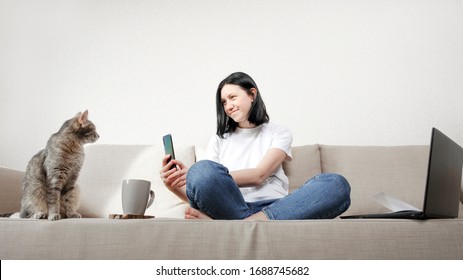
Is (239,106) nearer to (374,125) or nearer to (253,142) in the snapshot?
(253,142)

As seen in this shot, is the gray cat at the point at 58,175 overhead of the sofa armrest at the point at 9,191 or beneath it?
overhead

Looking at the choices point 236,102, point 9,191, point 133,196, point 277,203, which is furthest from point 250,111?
point 9,191

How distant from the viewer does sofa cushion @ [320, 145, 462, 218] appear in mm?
1811

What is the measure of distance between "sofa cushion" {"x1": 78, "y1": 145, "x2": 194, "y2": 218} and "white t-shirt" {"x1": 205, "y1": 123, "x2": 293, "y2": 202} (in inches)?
10.0

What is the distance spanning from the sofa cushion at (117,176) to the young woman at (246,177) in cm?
24

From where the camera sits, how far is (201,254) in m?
1.02

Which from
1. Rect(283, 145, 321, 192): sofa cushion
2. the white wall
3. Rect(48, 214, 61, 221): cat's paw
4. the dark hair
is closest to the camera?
Rect(48, 214, 61, 221): cat's paw

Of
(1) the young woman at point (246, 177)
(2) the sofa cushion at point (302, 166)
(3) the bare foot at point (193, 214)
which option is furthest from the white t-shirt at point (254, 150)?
(3) the bare foot at point (193, 214)

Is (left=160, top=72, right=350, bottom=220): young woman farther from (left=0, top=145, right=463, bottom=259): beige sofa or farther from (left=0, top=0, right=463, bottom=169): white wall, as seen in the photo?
(left=0, top=0, right=463, bottom=169): white wall

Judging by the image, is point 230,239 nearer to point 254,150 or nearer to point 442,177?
point 442,177

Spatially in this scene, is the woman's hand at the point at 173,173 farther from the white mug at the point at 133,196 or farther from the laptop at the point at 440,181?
the laptop at the point at 440,181

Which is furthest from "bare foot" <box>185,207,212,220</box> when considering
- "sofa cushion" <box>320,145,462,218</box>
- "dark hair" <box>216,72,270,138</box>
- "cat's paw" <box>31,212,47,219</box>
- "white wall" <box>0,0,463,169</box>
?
"white wall" <box>0,0,463,169</box>

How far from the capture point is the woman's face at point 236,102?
176 centimetres

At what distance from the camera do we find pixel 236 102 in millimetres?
1759
